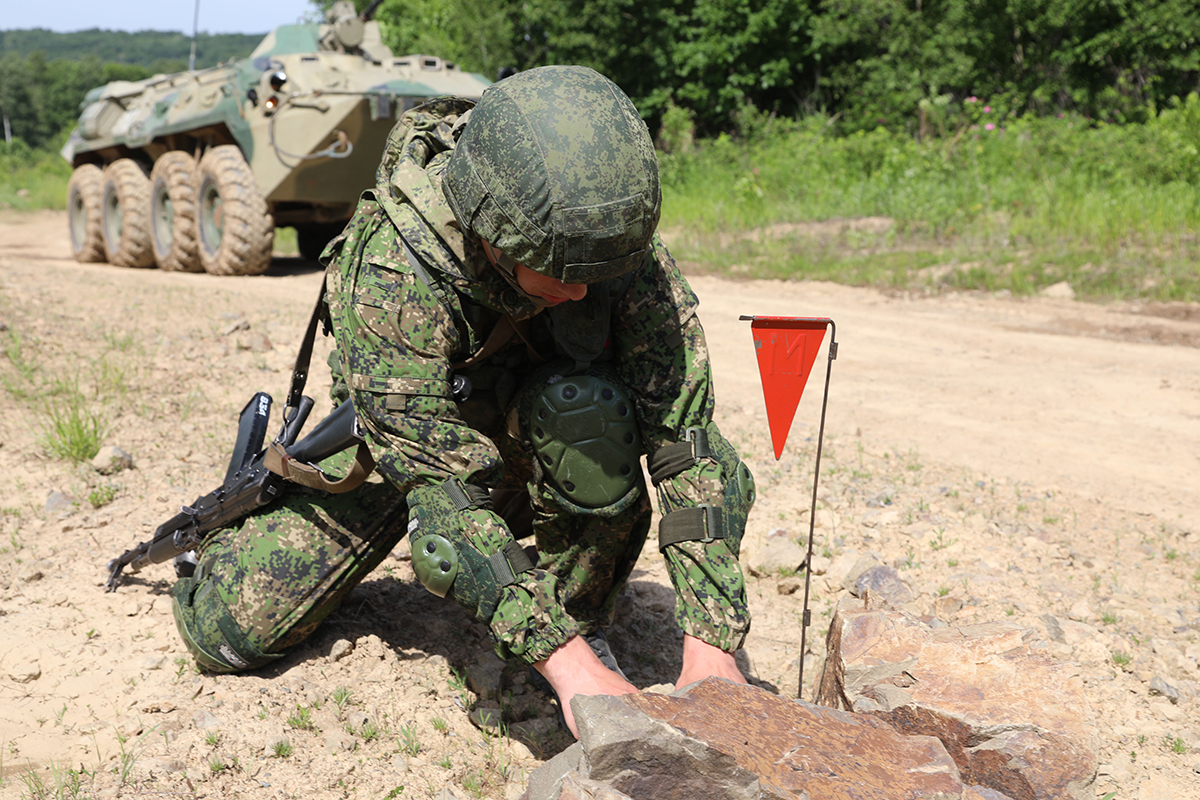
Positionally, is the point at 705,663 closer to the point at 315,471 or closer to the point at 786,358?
the point at 786,358

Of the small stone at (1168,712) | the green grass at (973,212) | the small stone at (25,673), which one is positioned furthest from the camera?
the green grass at (973,212)

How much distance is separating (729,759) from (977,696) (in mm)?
720

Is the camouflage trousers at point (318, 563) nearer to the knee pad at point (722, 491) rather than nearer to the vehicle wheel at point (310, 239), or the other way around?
the knee pad at point (722, 491)

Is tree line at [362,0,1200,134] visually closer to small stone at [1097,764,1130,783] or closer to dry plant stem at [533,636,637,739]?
small stone at [1097,764,1130,783]

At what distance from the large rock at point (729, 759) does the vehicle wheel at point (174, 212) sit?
30.1ft

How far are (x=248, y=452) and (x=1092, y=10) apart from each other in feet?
47.8

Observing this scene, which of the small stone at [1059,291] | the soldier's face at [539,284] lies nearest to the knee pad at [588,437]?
the soldier's face at [539,284]

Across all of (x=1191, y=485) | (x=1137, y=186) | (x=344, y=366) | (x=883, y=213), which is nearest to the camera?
(x=344, y=366)

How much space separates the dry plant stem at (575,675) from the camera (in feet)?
6.63

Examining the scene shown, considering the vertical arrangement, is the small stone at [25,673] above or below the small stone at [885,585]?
below

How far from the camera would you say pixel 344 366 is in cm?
229

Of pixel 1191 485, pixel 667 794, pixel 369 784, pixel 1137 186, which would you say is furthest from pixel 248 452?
pixel 1137 186

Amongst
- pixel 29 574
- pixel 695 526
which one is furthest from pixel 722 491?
pixel 29 574

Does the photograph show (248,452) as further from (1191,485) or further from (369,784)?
(1191,485)
